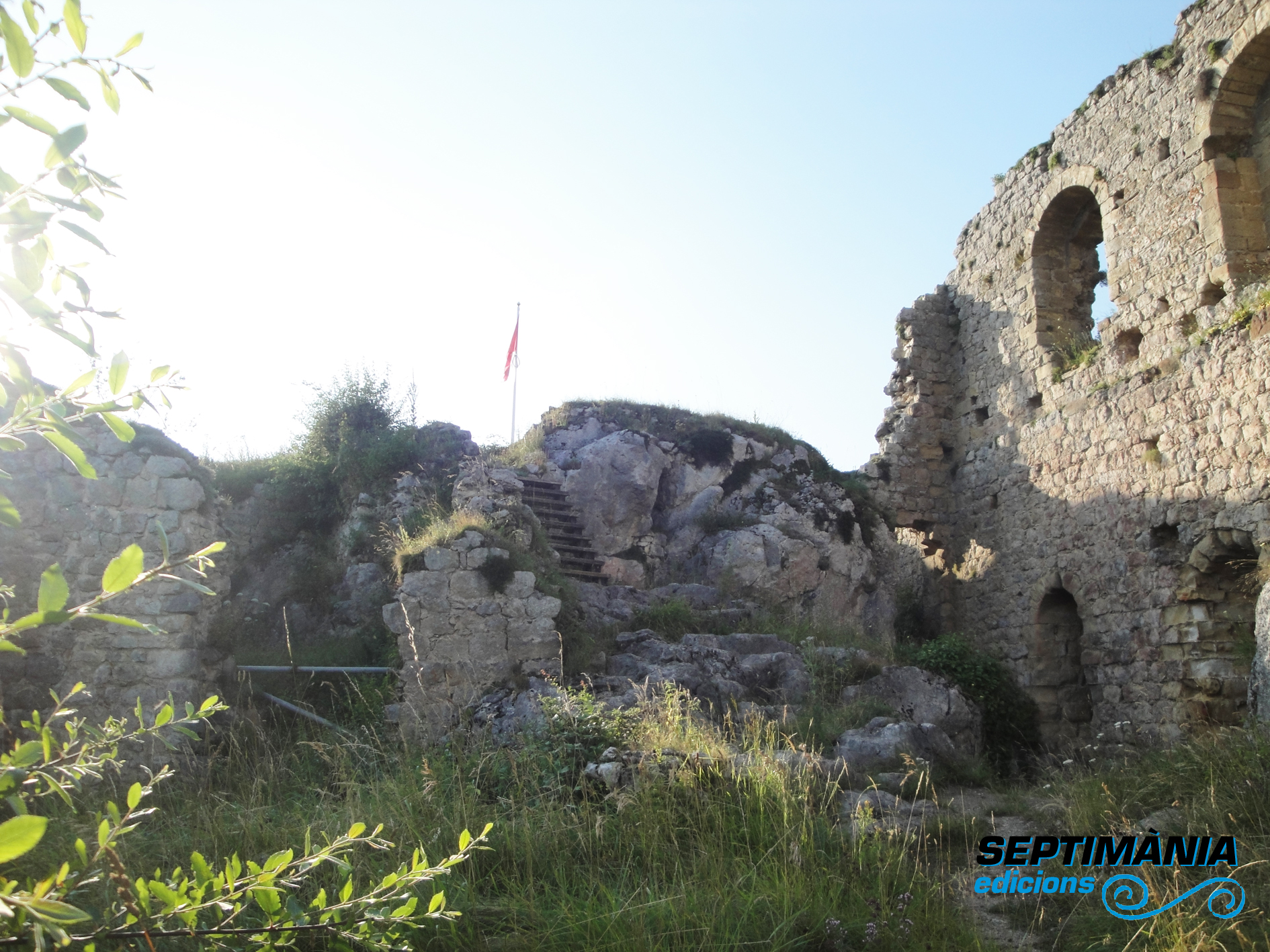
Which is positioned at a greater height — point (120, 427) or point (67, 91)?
point (67, 91)

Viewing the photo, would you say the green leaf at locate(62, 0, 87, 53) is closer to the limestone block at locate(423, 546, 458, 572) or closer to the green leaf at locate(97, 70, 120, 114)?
the green leaf at locate(97, 70, 120, 114)

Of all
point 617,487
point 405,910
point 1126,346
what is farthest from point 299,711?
point 1126,346

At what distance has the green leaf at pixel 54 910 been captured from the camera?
4.47 ft

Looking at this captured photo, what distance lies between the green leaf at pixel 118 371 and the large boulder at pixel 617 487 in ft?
39.8

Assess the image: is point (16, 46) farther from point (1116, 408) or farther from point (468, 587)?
point (1116, 408)

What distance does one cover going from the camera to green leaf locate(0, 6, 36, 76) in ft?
4.63

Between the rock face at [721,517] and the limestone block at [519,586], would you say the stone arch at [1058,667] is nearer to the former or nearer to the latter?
the rock face at [721,517]

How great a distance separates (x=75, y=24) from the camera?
1.52m

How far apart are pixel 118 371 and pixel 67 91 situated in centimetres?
52

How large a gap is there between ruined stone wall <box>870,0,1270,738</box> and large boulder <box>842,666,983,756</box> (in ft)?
5.40

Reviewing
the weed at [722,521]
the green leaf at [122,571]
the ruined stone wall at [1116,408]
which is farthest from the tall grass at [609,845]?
the weed at [722,521]

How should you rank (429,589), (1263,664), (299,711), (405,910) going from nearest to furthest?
(405,910), (1263,664), (299,711), (429,589)

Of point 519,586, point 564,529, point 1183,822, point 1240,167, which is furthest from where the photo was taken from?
point 564,529

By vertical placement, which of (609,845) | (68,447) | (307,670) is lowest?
(609,845)
